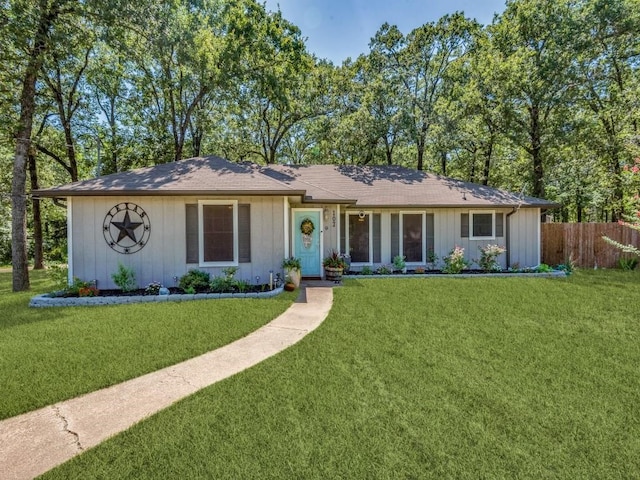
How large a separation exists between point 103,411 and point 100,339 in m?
2.09

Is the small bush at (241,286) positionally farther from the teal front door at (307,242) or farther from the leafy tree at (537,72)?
the leafy tree at (537,72)

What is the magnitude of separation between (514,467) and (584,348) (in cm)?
297

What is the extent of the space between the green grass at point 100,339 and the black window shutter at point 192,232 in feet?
5.47

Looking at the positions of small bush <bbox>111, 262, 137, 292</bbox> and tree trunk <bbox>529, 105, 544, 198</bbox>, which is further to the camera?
tree trunk <bbox>529, 105, 544, 198</bbox>

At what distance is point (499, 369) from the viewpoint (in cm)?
356

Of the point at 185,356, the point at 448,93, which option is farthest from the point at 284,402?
the point at 448,93

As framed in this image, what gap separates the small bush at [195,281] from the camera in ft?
24.3

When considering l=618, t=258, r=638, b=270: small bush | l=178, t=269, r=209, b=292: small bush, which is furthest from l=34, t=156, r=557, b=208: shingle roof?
l=618, t=258, r=638, b=270: small bush

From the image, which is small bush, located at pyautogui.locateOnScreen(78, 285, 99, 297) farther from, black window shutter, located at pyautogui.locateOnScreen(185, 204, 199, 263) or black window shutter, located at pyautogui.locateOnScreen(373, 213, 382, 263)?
black window shutter, located at pyautogui.locateOnScreen(373, 213, 382, 263)

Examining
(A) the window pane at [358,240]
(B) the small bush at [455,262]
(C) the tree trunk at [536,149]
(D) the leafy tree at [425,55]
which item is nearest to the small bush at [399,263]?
(A) the window pane at [358,240]

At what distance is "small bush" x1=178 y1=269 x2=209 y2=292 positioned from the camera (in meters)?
7.42

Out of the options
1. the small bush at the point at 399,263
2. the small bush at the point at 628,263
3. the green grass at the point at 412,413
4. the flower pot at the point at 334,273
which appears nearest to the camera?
the green grass at the point at 412,413

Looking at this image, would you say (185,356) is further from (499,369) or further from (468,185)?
(468,185)

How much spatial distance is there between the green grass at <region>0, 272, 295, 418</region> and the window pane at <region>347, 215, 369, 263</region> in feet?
14.4
